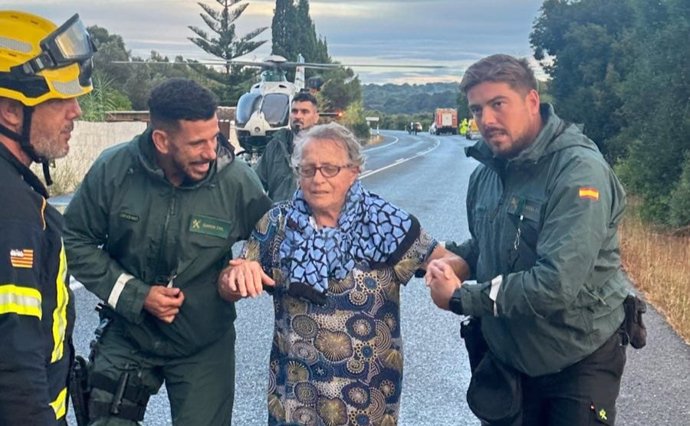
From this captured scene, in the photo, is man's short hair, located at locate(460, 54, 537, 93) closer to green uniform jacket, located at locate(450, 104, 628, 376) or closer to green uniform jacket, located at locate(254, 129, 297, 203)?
green uniform jacket, located at locate(450, 104, 628, 376)

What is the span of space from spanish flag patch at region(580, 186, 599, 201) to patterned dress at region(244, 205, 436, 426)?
0.74 m

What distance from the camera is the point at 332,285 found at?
3445mm

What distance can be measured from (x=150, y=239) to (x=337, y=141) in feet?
2.83

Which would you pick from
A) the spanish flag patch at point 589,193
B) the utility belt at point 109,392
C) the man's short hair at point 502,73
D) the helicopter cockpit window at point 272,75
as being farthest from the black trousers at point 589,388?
the helicopter cockpit window at point 272,75

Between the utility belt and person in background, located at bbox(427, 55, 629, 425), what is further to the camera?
→ the utility belt

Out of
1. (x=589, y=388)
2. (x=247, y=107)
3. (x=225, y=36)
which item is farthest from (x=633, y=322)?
(x=225, y=36)

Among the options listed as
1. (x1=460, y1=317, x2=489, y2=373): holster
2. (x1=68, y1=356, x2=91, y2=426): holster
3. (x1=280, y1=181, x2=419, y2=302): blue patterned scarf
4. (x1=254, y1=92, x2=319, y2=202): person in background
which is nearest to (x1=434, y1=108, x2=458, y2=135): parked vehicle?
(x1=254, y1=92, x2=319, y2=202): person in background

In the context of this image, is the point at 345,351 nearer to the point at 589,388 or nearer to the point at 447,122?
the point at 589,388

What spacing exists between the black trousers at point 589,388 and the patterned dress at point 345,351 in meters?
0.61

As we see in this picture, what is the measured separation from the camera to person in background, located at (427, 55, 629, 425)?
125 inches

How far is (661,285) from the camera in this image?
909cm

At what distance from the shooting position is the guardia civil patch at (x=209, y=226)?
3684 millimetres

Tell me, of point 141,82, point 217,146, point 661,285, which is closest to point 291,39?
point 141,82

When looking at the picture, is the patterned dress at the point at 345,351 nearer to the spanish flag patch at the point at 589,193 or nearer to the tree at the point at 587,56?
the spanish flag patch at the point at 589,193
